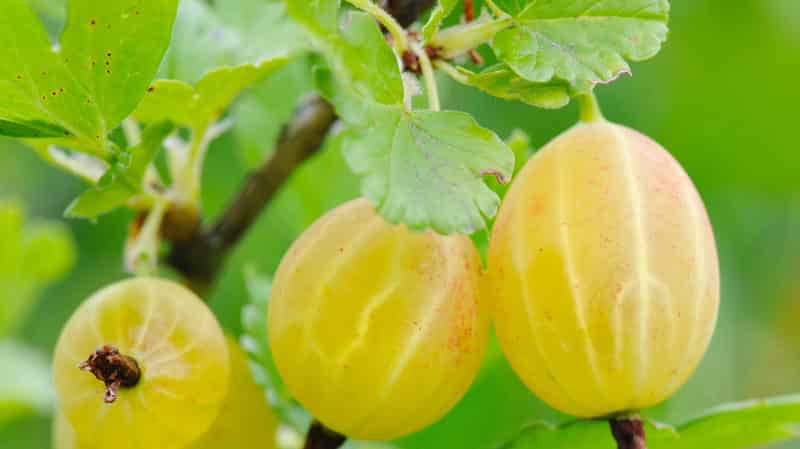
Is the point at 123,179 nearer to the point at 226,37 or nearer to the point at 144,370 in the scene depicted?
the point at 144,370

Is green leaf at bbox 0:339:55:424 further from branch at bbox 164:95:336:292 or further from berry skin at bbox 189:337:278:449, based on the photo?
berry skin at bbox 189:337:278:449

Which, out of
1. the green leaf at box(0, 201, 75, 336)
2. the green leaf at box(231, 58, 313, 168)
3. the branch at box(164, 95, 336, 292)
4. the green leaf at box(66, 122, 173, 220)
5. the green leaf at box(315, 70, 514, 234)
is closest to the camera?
the green leaf at box(315, 70, 514, 234)

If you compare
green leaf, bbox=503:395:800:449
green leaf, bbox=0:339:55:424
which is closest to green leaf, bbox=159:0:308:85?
green leaf, bbox=503:395:800:449

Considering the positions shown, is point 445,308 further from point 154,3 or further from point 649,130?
point 649,130

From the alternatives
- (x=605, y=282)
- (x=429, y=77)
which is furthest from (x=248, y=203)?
(x=605, y=282)

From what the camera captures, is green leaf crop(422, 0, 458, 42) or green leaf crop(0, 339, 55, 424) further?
green leaf crop(0, 339, 55, 424)

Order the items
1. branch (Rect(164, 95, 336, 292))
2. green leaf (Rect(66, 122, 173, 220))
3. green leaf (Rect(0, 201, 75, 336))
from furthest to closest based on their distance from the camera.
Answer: green leaf (Rect(0, 201, 75, 336)), branch (Rect(164, 95, 336, 292)), green leaf (Rect(66, 122, 173, 220))

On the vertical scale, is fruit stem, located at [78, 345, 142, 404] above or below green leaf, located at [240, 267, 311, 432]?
above

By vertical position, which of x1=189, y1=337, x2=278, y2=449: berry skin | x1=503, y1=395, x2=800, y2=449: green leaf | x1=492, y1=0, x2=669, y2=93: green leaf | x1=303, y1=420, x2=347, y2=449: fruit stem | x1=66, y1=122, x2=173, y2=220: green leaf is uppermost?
x1=492, y1=0, x2=669, y2=93: green leaf

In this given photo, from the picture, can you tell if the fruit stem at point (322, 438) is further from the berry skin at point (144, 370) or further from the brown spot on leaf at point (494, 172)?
the brown spot on leaf at point (494, 172)
